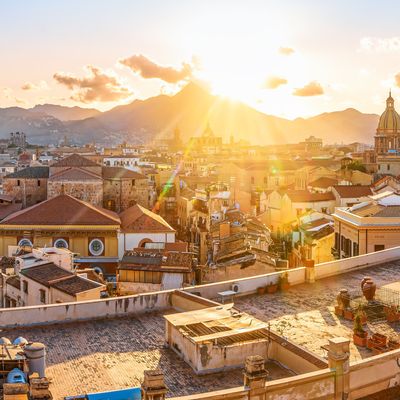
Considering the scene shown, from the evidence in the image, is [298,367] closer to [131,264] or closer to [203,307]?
[203,307]

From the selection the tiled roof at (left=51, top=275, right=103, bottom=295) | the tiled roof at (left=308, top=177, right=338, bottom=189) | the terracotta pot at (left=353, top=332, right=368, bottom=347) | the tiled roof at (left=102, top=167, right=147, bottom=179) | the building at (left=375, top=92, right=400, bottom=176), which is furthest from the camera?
the building at (left=375, top=92, right=400, bottom=176)

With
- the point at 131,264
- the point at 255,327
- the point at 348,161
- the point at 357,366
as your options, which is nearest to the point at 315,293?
the point at 255,327

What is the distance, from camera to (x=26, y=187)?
50.6m

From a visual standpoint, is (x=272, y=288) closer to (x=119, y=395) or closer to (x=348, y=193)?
(x=119, y=395)

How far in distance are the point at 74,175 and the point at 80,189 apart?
4.21 ft

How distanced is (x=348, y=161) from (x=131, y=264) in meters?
51.0

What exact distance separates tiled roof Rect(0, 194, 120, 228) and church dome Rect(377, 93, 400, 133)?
176 ft

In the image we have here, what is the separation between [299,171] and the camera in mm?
67375

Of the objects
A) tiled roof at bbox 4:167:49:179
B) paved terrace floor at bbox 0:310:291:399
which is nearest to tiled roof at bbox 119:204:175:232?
tiled roof at bbox 4:167:49:179

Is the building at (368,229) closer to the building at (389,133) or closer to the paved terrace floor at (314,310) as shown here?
the paved terrace floor at (314,310)

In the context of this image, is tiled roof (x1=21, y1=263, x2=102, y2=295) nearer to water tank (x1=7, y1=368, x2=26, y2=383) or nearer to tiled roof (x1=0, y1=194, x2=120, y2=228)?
water tank (x1=7, y1=368, x2=26, y2=383)

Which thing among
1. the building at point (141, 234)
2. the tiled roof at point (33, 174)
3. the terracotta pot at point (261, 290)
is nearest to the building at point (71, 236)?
the building at point (141, 234)

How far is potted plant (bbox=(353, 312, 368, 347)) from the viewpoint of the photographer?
38.2 feet

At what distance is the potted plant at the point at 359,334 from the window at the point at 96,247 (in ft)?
90.6
